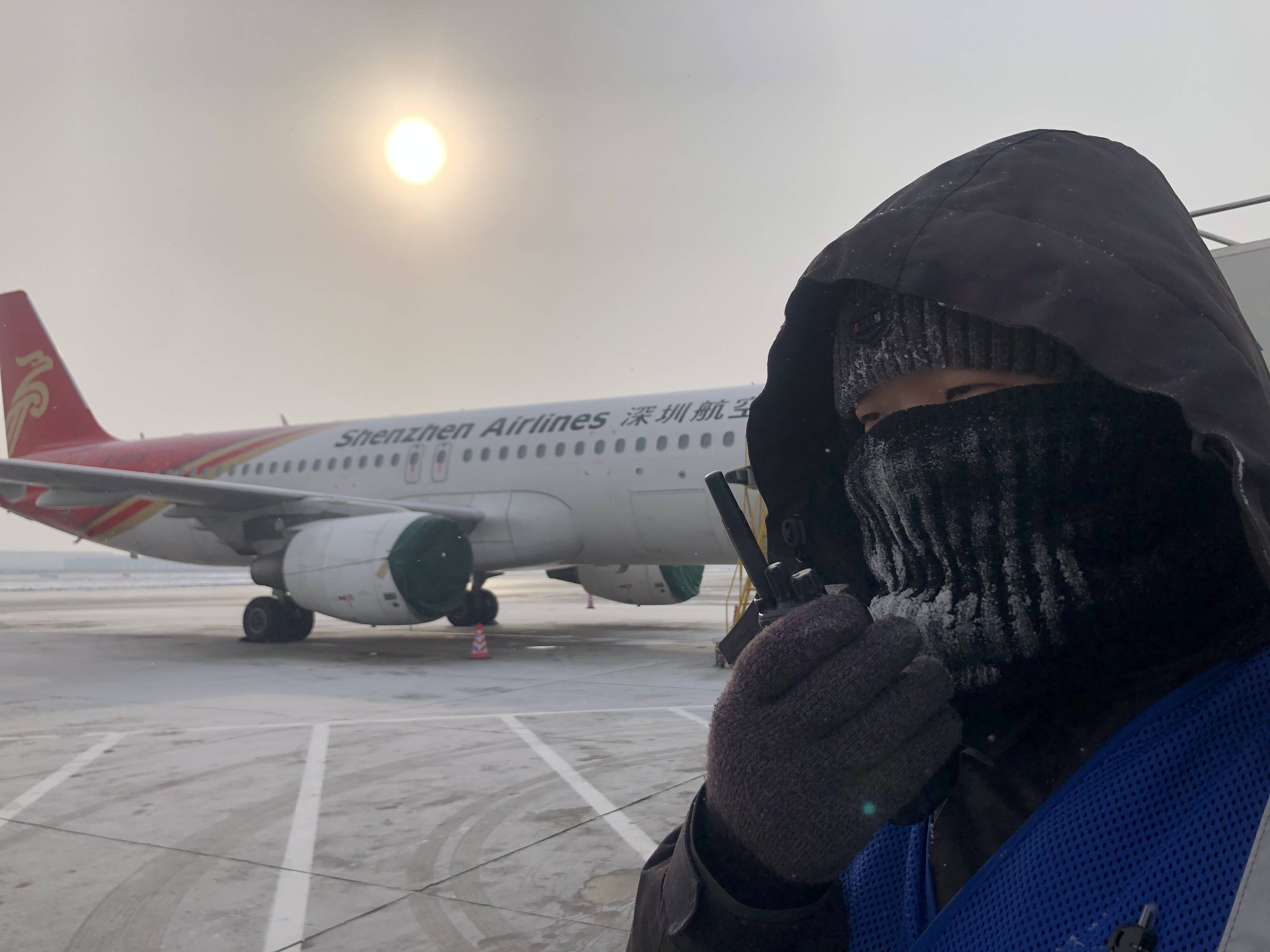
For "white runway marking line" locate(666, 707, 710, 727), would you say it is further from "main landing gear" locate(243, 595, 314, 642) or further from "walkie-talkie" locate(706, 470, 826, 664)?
"main landing gear" locate(243, 595, 314, 642)

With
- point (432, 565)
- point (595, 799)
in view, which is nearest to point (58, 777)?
point (595, 799)

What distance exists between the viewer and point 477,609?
15.9 meters

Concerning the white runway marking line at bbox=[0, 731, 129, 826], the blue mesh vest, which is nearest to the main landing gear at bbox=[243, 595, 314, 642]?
the white runway marking line at bbox=[0, 731, 129, 826]

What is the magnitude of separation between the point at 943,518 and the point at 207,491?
12.3 m

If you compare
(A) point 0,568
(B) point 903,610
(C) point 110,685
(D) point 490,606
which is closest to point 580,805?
(B) point 903,610

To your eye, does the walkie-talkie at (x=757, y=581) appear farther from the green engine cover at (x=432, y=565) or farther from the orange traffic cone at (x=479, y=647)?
the orange traffic cone at (x=479, y=647)

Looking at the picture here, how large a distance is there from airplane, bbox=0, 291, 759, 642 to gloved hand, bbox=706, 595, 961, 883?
9.78 meters

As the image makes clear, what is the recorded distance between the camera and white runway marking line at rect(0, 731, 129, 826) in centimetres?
466

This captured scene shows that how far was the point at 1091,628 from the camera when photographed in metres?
0.98

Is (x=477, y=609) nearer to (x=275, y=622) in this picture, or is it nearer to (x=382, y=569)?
(x=275, y=622)

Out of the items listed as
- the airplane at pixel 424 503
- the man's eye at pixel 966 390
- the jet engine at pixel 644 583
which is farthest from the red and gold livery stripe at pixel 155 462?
the man's eye at pixel 966 390

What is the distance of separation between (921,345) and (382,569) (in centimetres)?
1006

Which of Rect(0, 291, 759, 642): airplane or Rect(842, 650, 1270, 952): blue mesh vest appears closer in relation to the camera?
Rect(842, 650, 1270, 952): blue mesh vest

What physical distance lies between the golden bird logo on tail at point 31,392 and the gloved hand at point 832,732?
69.7ft
